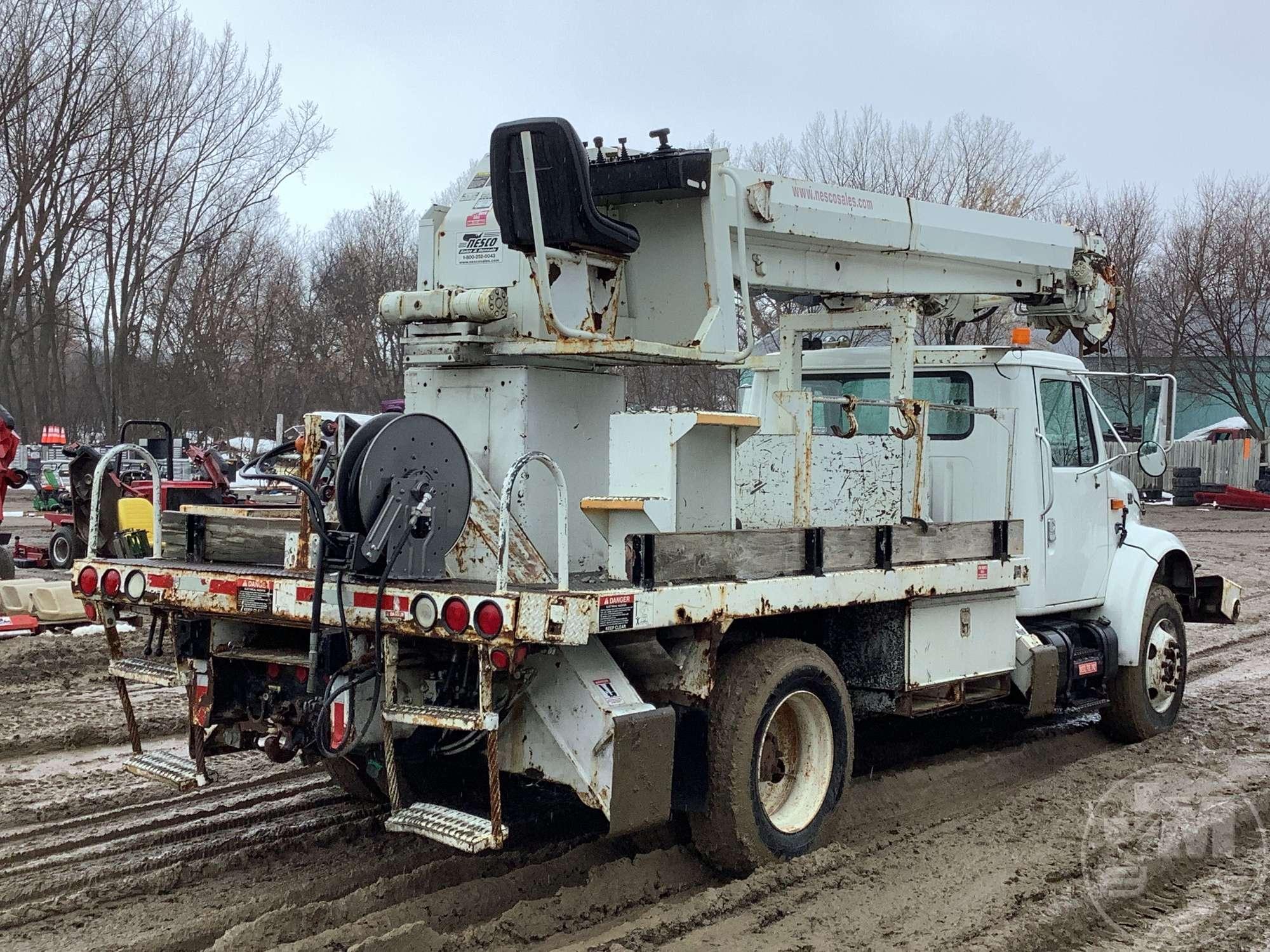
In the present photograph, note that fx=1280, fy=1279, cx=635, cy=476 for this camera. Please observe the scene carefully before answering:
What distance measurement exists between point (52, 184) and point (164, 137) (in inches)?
164

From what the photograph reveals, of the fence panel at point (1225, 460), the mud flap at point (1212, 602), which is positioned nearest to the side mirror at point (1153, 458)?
the mud flap at point (1212, 602)

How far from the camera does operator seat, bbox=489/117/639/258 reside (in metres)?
5.45

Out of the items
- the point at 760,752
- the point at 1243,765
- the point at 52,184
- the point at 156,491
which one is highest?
the point at 52,184

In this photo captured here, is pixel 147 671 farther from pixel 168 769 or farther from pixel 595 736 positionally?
pixel 595 736

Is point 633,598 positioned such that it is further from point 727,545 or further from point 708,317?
point 708,317

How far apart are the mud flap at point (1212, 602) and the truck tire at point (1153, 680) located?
328mm

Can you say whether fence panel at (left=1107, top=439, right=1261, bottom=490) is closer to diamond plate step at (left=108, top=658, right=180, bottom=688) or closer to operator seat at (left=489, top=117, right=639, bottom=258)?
operator seat at (left=489, top=117, right=639, bottom=258)

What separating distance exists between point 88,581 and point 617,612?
2.67 metres

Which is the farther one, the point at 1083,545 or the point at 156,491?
the point at 1083,545

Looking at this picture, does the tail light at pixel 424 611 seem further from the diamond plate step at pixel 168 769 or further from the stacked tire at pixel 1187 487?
the stacked tire at pixel 1187 487

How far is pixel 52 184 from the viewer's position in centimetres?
2698

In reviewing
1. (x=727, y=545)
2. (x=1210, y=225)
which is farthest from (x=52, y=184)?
(x=1210, y=225)

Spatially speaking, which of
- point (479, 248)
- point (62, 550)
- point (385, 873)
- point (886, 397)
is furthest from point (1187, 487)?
point (385, 873)

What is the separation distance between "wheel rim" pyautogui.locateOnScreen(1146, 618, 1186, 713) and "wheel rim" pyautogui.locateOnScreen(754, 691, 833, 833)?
345 centimetres
